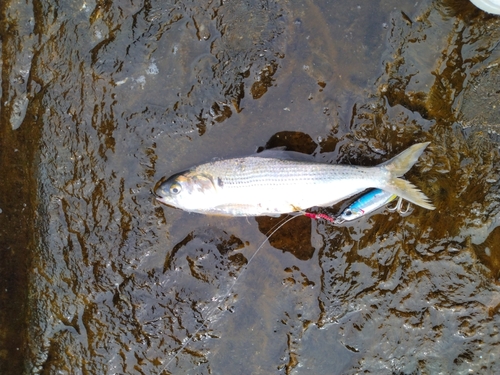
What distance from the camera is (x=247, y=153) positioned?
12.9 feet

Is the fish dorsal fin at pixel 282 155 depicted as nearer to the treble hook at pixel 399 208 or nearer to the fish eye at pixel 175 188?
the fish eye at pixel 175 188

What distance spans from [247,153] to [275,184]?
54 cm

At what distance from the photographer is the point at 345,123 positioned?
3.87 metres

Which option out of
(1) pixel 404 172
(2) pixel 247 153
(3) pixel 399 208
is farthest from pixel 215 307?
(1) pixel 404 172

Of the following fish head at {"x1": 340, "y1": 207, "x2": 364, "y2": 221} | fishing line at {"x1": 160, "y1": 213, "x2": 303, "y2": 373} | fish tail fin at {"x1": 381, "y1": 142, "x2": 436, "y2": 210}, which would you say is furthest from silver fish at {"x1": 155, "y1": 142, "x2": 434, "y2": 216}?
fishing line at {"x1": 160, "y1": 213, "x2": 303, "y2": 373}

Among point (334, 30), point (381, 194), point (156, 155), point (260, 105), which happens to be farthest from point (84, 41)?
point (381, 194)

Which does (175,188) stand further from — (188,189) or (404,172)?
(404,172)

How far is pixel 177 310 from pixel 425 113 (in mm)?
3523

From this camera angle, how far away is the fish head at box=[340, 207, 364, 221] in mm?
3712

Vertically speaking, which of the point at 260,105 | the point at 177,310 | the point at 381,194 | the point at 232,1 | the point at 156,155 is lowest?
the point at 177,310

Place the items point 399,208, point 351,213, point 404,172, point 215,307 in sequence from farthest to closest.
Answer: point 215,307
point 399,208
point 351,213
point 404,172

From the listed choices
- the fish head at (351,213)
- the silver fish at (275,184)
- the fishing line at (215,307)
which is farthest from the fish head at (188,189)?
the fish head at (351,213)

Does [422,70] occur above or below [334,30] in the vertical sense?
below

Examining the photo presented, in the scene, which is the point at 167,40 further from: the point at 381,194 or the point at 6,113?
the point at 381,194
